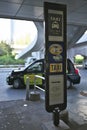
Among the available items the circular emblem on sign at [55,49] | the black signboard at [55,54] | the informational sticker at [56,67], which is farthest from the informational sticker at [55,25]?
the informational sticker at [56,67]

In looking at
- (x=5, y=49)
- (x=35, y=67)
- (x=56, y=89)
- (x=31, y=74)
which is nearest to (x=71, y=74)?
(x=35, y=67)

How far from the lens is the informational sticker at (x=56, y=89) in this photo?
4.09m

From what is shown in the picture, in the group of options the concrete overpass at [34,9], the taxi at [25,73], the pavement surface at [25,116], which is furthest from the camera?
the taxi at [25,73]

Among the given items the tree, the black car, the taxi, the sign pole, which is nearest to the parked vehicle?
the black car

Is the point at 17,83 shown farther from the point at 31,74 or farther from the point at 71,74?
the point at 71,74

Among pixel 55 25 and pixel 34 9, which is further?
pixel 34 9

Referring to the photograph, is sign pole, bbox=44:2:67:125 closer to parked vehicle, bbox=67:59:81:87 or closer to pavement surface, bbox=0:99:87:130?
pavement surface, bbox=0:99:87:130

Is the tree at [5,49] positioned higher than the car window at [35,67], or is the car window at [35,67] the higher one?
the tree at [5,49]

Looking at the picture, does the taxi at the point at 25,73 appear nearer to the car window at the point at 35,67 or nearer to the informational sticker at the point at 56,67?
the car window at the point at 35,67

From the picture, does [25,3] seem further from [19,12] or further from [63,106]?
[63,106]

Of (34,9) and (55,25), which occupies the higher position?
(34,9)

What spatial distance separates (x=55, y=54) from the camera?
160 inches

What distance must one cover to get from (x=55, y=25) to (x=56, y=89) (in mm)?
1270

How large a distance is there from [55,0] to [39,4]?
0.68 meters
